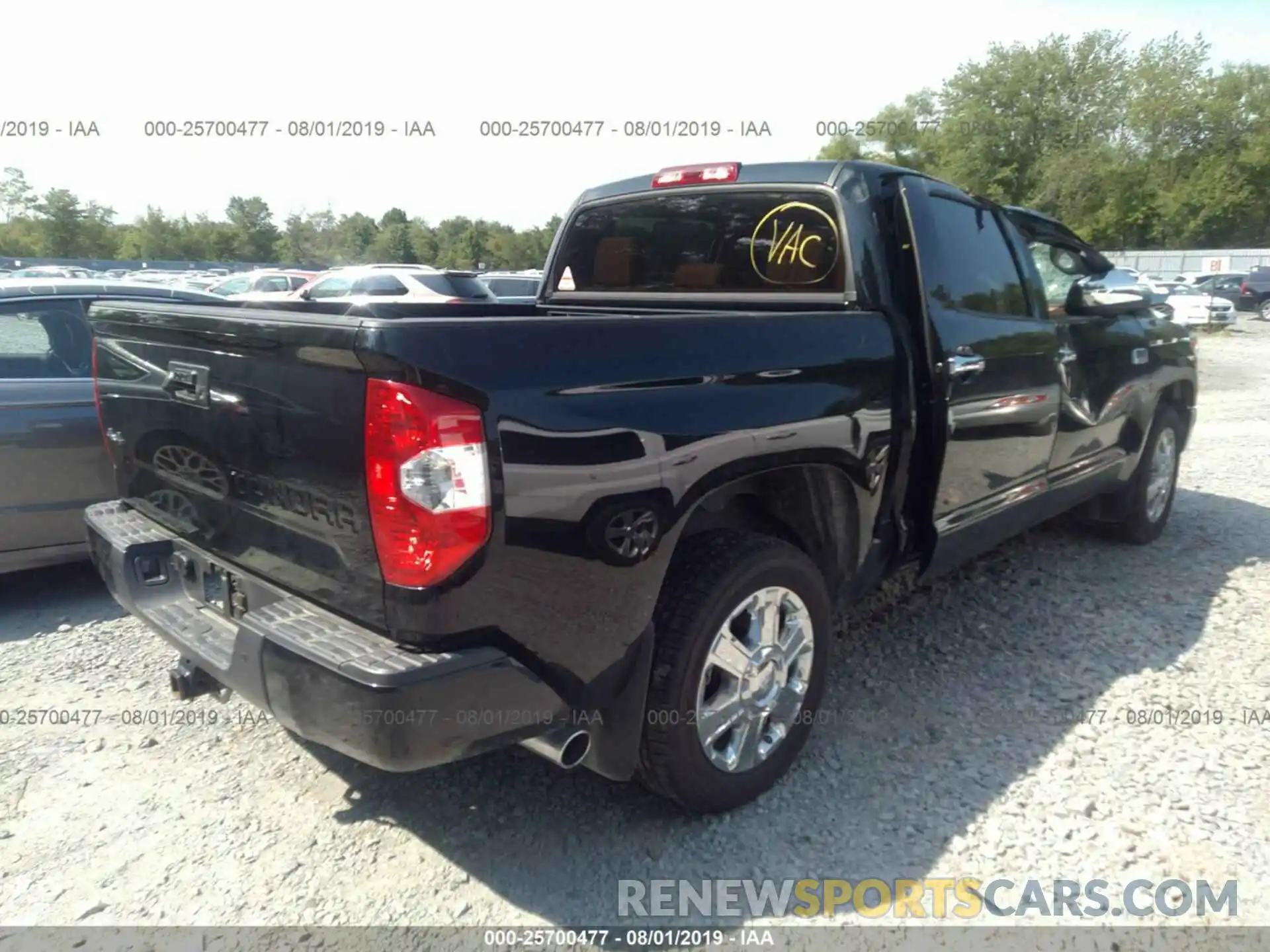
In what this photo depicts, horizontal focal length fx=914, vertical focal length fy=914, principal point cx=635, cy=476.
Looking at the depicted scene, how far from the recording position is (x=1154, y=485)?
5355 mm

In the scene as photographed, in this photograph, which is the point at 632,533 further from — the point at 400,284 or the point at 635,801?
the point at 400,284

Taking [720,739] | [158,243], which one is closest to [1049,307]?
[720,739]

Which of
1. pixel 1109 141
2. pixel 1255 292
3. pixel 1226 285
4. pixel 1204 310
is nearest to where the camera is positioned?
pixel 1204 310

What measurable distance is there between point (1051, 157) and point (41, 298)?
191 ft

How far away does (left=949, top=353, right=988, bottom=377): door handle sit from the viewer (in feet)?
11.0

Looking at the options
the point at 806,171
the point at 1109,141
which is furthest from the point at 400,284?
the point at 1109,141

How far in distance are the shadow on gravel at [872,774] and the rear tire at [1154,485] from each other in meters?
0.68

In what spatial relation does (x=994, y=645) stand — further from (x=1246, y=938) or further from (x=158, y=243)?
(x=158, y=243)

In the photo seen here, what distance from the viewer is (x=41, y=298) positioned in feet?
14.9

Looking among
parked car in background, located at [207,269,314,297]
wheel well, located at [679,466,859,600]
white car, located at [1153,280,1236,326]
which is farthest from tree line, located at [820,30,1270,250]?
wheel well, located at [679,466,859,600]

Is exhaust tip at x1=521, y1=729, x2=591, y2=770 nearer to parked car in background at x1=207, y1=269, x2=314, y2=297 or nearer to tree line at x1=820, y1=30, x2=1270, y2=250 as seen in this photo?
parked car in background at x1=207, y1=269, x2=314, y2=297

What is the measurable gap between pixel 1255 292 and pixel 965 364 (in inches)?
1258

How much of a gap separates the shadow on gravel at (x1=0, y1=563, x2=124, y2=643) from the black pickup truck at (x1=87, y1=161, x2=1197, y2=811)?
145 centimetres
